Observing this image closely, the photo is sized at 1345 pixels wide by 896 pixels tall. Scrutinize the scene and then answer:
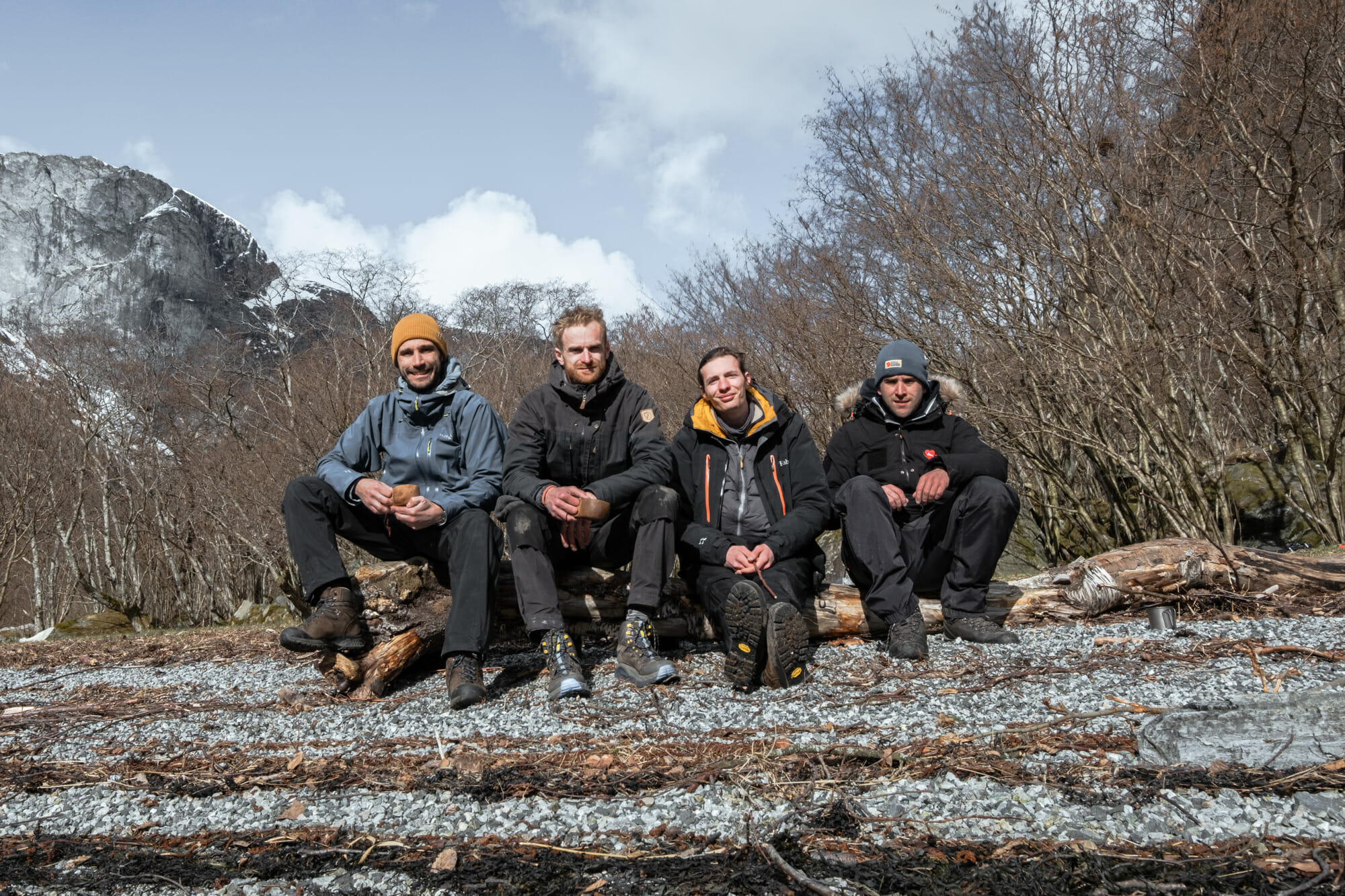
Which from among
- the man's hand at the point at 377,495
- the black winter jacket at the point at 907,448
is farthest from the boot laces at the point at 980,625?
the man's hand at the point at 377,495

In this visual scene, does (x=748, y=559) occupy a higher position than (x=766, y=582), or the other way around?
(x=748, y=559)

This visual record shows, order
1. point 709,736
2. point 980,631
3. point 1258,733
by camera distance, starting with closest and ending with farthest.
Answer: point 1258,733, point 709,736, point 980,631

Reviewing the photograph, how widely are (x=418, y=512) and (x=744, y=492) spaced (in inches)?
65.0

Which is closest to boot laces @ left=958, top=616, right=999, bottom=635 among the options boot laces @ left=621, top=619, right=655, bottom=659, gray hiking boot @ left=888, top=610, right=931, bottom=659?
gray hiking boot @ left=888, top=610, right=931, bottom=659

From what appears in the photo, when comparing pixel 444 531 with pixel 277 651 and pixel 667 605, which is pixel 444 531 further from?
pixel 277 651

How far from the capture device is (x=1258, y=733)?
7.04 ft

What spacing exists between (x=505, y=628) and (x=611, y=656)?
2.28 ft

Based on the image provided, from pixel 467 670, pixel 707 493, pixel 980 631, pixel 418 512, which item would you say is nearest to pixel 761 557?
pixel 707 493

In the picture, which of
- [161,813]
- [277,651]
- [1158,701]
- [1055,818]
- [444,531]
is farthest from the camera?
[277,651]

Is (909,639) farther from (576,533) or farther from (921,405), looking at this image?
(576,533)

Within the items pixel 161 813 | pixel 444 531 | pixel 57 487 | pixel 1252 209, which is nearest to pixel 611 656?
pixel 444 531

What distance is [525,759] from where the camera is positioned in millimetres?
2652

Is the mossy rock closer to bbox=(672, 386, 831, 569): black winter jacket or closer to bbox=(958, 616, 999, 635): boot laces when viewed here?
bbox=(672, 386, 831, 569): black winter jacket

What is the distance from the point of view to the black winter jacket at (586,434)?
4.13m
